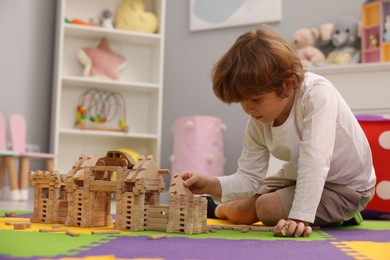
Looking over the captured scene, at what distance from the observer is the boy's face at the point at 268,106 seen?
42.0 inches

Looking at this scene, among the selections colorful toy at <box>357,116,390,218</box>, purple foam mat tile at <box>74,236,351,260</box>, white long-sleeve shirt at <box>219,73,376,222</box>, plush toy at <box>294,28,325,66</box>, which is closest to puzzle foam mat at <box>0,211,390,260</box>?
purple foam mat tile at <box>74,236,351,260</box>

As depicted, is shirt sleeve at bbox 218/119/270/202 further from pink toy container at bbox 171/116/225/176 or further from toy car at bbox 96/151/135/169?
pink toy container at bbox 171/116/225/176

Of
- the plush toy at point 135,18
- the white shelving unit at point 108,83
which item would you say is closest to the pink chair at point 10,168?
the white shelving unit at point 108,83

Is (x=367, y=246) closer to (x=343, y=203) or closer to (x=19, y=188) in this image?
(x=343, y=203)

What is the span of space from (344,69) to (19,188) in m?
1.47

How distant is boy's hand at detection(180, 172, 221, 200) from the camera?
1.13 metres

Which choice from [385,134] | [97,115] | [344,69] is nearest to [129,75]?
[97,115]

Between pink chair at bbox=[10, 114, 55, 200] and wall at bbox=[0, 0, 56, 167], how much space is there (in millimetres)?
107

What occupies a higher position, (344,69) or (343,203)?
(344,69)

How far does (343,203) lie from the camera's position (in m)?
1.22

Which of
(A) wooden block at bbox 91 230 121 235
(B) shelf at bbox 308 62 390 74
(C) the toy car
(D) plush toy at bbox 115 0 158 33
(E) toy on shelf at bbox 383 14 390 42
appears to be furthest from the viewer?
(D) plush toy at bbox 115 0 158 33

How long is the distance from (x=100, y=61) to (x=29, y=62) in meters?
0.34

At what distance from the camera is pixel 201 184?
118 cm

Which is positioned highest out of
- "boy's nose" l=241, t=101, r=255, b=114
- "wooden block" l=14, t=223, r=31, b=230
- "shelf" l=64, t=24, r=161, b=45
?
"shelf" l=64, t=24, r=161, b=45
